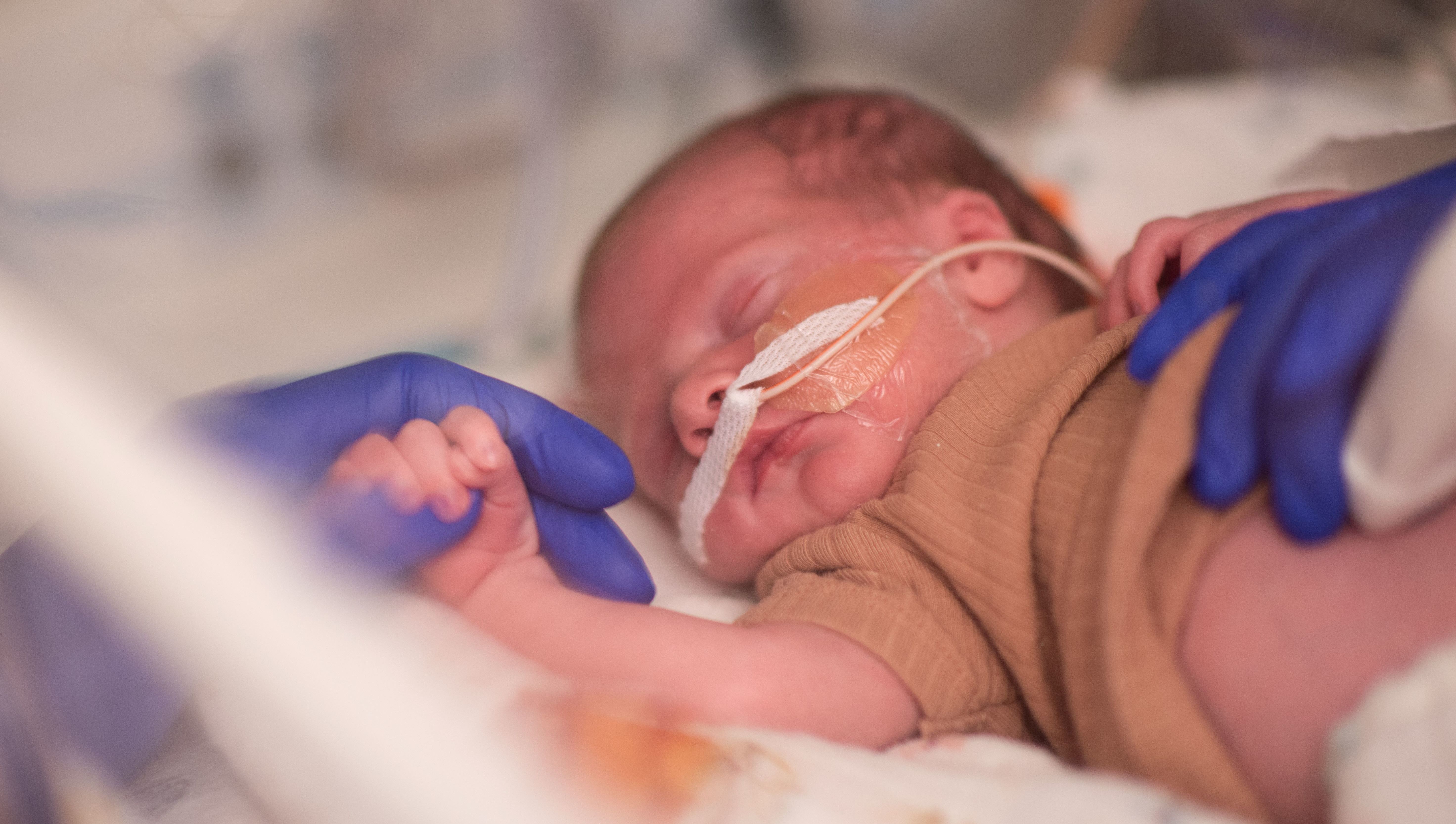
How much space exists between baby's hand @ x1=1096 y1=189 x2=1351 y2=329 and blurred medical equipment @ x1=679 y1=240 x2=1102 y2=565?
0.16 metres

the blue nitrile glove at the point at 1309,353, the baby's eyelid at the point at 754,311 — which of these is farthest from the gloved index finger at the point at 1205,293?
the baby's eyelid at the point at 754,311

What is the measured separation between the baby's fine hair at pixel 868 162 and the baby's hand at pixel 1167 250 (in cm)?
17

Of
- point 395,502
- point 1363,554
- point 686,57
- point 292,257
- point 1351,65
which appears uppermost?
point 686,57

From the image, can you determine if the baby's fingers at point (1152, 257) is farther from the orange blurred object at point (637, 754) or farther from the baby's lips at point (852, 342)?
the orange blurred object at point (637, 754)

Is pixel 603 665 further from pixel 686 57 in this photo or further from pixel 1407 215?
pixel 686 57

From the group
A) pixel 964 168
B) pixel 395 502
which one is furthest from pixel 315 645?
pixel 964 168

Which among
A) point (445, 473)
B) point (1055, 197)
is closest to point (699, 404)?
point (445, 473)

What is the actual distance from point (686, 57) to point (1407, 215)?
1580 millimetres

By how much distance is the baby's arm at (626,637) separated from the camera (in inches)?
28.6

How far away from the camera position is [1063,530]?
2.52ft

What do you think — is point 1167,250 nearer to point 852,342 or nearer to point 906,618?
point 852,342

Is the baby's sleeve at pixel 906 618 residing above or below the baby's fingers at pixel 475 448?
below

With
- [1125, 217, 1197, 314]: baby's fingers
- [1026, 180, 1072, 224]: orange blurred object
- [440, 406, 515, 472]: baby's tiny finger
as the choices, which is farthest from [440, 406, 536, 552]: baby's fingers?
[1026, 180, 1072, 224]: orange blurred object

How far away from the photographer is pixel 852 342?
93cm
